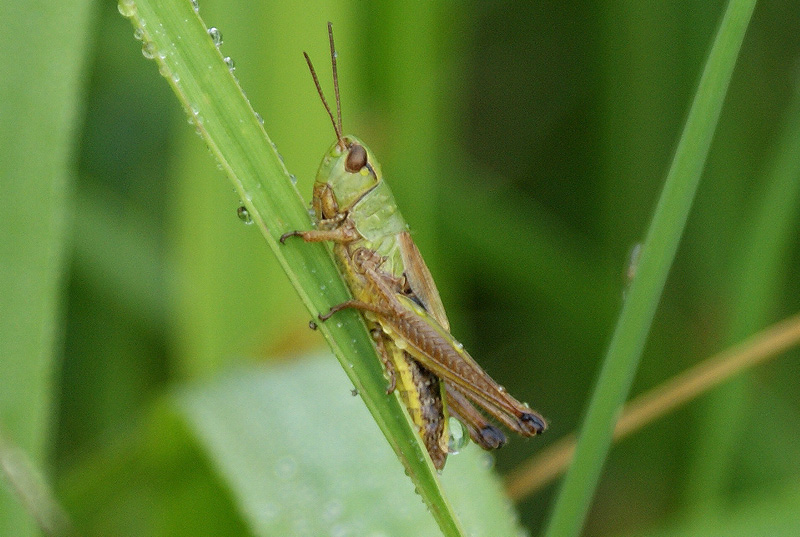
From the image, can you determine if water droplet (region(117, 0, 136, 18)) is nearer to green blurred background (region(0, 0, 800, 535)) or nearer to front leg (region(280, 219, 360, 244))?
front leg (region(280, 219, 360, 244))

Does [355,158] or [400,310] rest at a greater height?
[355,158]

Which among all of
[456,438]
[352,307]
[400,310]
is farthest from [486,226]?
[352,307]

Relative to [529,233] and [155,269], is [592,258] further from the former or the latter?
[155,269]

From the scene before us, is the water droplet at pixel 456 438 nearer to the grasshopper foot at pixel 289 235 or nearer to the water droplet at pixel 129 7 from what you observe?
the grasshopper foot at pixel 289 235

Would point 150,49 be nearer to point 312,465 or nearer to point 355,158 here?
point 355,158

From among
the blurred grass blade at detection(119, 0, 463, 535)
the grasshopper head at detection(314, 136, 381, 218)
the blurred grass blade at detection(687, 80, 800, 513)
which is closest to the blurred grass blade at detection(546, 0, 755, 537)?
the blurred grass blade at detection(119, 0, 463, 535)

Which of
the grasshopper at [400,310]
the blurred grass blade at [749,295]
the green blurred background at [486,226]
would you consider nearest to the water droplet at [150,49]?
the grasshopper at [400,310]

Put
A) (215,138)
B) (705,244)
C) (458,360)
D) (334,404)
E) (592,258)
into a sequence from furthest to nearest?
(592,258)
(705,244)
(334,404)
(458,360)
(215,138)

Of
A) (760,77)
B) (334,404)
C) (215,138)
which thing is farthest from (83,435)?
(760,77)
